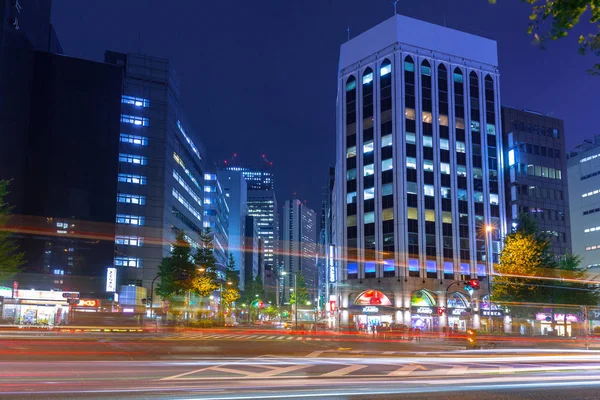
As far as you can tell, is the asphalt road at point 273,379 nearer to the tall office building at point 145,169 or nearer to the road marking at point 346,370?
the road marking at point 346,370

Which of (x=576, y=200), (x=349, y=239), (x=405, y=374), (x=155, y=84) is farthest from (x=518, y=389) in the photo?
(x=576, y=200)

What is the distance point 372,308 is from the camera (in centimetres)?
7838

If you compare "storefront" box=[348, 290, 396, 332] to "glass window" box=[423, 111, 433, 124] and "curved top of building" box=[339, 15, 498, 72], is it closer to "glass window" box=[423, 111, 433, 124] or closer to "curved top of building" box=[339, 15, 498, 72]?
"glass window" box=[423, 111, 433, 124]

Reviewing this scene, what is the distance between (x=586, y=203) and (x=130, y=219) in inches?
3641

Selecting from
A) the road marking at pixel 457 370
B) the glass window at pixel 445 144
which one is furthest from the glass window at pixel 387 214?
the road marking at pixel 457 370

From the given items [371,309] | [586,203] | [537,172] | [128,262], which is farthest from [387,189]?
[586,203]

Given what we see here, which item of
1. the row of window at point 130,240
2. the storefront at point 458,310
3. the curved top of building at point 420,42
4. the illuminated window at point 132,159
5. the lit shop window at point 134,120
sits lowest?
the storefront at point 458,310

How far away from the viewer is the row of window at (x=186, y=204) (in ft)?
342

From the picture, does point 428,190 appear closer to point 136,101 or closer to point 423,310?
point 423,310

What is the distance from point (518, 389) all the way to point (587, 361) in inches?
520

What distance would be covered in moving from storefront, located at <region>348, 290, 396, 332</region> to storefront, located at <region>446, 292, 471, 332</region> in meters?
8.64

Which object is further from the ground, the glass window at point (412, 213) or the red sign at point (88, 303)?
the glass window at point (412, 213)

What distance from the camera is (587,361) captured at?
25.2 meters

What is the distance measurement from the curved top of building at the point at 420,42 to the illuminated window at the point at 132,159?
38.0 m
